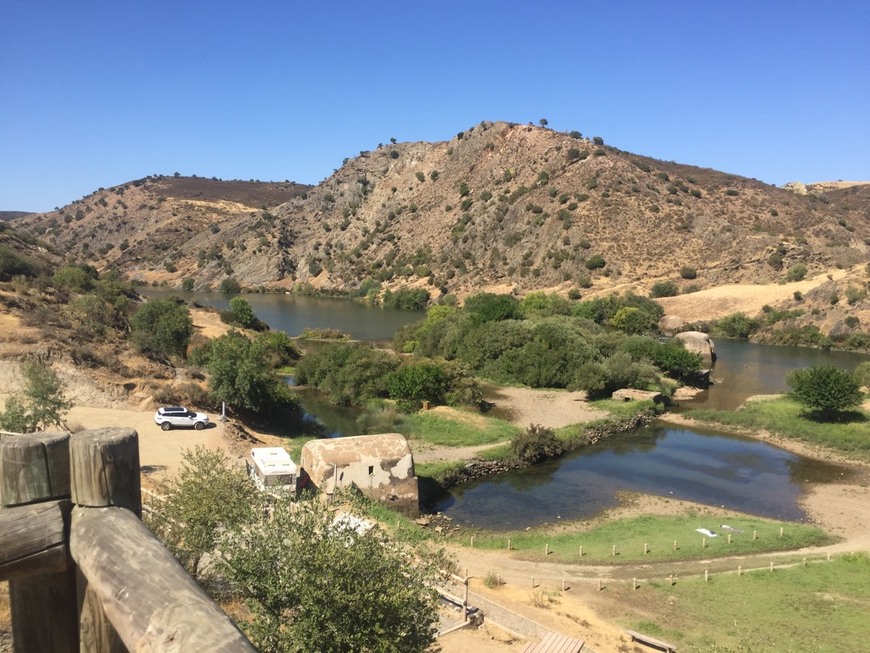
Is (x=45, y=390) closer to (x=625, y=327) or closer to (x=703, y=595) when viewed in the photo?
(x=703, y=595)

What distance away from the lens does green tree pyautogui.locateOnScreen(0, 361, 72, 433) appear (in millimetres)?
22469

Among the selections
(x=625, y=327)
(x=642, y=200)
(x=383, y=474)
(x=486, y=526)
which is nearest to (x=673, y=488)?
(x=486, y=526)

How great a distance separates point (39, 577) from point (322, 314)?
3581 inches

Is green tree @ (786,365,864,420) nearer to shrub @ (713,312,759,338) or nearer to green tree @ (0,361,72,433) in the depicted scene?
shrub @ (713,312,759,338)

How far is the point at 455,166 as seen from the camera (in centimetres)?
13712

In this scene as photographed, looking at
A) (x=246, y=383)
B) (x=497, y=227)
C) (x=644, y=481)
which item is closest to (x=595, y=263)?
(x=497, y=227)

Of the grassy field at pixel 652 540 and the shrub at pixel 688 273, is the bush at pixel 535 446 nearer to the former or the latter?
the grassy field at pixel 652 540

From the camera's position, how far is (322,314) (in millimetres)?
92500

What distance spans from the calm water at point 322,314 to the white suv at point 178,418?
39.5 metres

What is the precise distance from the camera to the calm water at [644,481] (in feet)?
89.6

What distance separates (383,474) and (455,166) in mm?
119244

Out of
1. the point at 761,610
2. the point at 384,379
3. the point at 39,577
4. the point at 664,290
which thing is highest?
the point at 664,290

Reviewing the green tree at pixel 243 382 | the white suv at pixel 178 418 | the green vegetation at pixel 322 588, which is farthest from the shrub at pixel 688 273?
the green vegetation at pixel 322 588

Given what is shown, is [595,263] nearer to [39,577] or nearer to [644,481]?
[644,481]
